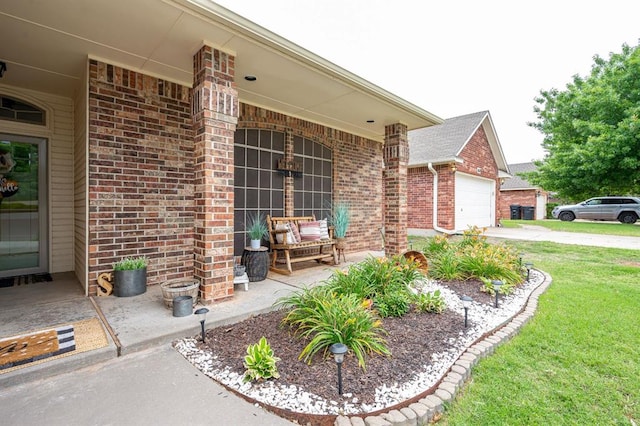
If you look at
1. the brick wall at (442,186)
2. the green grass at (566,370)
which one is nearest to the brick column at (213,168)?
the green grass at (566,370)

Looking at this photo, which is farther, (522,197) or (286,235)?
(522,197)

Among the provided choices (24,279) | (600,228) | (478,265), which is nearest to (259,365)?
(478,265)

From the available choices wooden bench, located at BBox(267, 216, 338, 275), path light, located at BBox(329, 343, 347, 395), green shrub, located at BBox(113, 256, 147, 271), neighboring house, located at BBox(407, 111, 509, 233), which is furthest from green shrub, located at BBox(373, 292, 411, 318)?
neighboring house, located at BBox(407, 111, 509, 233)

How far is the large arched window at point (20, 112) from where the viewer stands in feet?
13.5

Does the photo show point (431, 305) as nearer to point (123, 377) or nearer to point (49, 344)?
point (123, 377)

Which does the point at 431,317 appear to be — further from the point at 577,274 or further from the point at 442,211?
the point at 442,211

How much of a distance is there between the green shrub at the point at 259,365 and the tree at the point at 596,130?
16962 millimetres

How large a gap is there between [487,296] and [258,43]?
4046mm

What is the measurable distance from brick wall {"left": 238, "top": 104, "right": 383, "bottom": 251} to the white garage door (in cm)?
471

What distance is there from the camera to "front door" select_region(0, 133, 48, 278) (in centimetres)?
428

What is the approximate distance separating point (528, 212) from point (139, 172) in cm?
2416

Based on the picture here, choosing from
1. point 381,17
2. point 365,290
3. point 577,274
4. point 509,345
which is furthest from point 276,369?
point 381,17

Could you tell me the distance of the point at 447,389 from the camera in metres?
1.94

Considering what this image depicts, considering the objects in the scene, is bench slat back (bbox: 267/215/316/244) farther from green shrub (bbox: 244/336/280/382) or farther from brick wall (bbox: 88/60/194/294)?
green shrub (bbox: 244/336/280/382)
